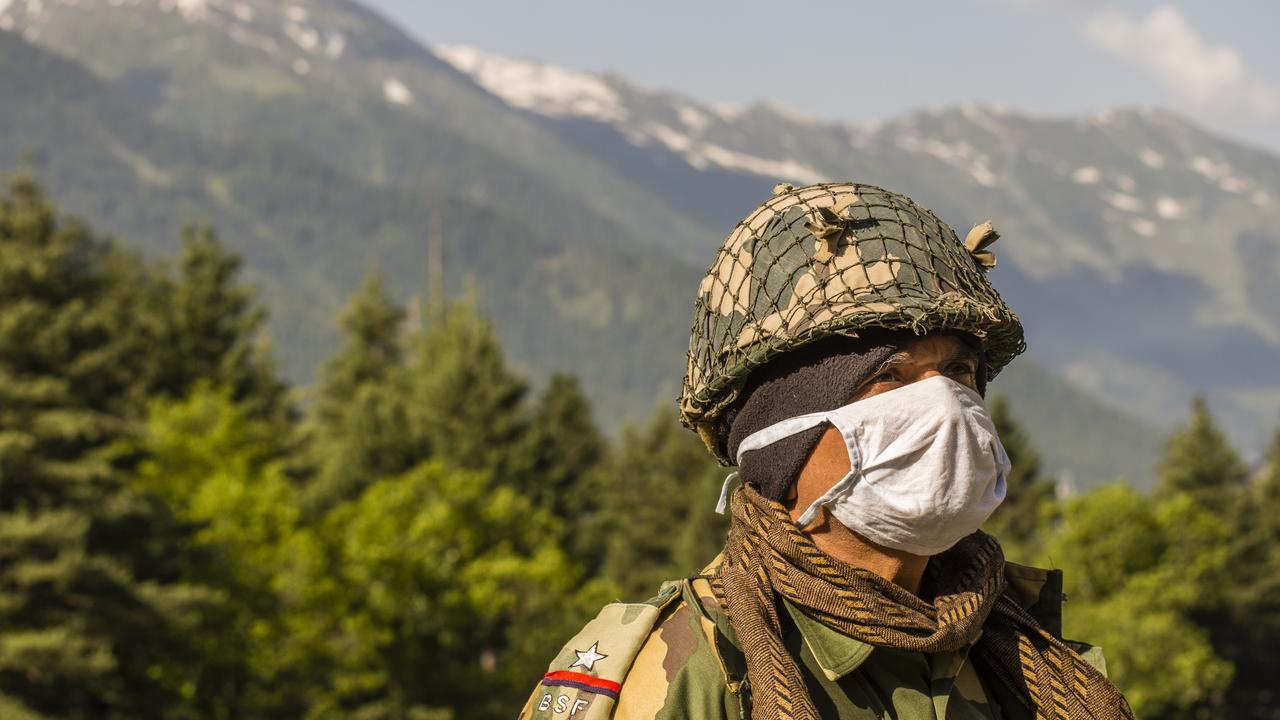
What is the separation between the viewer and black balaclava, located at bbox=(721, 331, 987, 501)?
289 centimetres

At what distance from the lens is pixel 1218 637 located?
4528 centimetres

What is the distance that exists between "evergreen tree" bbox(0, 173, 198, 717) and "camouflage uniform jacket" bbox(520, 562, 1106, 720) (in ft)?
60.4

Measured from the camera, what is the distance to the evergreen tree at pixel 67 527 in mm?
19875

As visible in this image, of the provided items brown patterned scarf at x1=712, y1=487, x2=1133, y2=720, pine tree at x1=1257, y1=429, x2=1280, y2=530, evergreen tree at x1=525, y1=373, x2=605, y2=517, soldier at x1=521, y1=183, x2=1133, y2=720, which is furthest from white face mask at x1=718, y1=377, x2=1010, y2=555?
pine tree at x1=1257, y1=429, x2=1280, y2=530

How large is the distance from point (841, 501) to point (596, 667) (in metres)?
0.62

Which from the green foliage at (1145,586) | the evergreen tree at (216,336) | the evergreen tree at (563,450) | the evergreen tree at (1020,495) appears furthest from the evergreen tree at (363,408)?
the green foliage at (1145,586)

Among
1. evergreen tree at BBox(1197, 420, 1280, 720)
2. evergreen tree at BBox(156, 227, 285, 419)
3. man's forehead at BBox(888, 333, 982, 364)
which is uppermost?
evergreen tree at BBox(156, 227, 285, 419)

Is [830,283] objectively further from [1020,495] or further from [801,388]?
[1020,495]

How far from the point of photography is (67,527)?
20.3 metres

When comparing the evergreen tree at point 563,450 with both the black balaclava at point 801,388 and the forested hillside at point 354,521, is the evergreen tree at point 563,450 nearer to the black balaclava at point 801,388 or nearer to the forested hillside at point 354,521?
the forested hillside at point 354,521

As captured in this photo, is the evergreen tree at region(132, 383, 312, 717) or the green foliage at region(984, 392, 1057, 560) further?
the green foliage at region(984, 392, 1057, 560)

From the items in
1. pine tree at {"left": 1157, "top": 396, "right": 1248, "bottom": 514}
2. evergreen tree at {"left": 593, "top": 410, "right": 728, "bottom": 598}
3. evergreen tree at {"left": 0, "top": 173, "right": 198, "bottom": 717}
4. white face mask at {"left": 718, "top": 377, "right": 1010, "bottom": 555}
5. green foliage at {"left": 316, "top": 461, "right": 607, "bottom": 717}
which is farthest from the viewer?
pine tree at {"left": 1157, "top": 396, "right": 1248, "bottom": 514}

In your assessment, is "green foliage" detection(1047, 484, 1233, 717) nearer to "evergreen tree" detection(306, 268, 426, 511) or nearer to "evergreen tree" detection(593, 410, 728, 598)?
"evergreen tree" detection(593, 410, 728, 598)

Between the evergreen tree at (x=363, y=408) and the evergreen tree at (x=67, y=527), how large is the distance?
1253 cm
